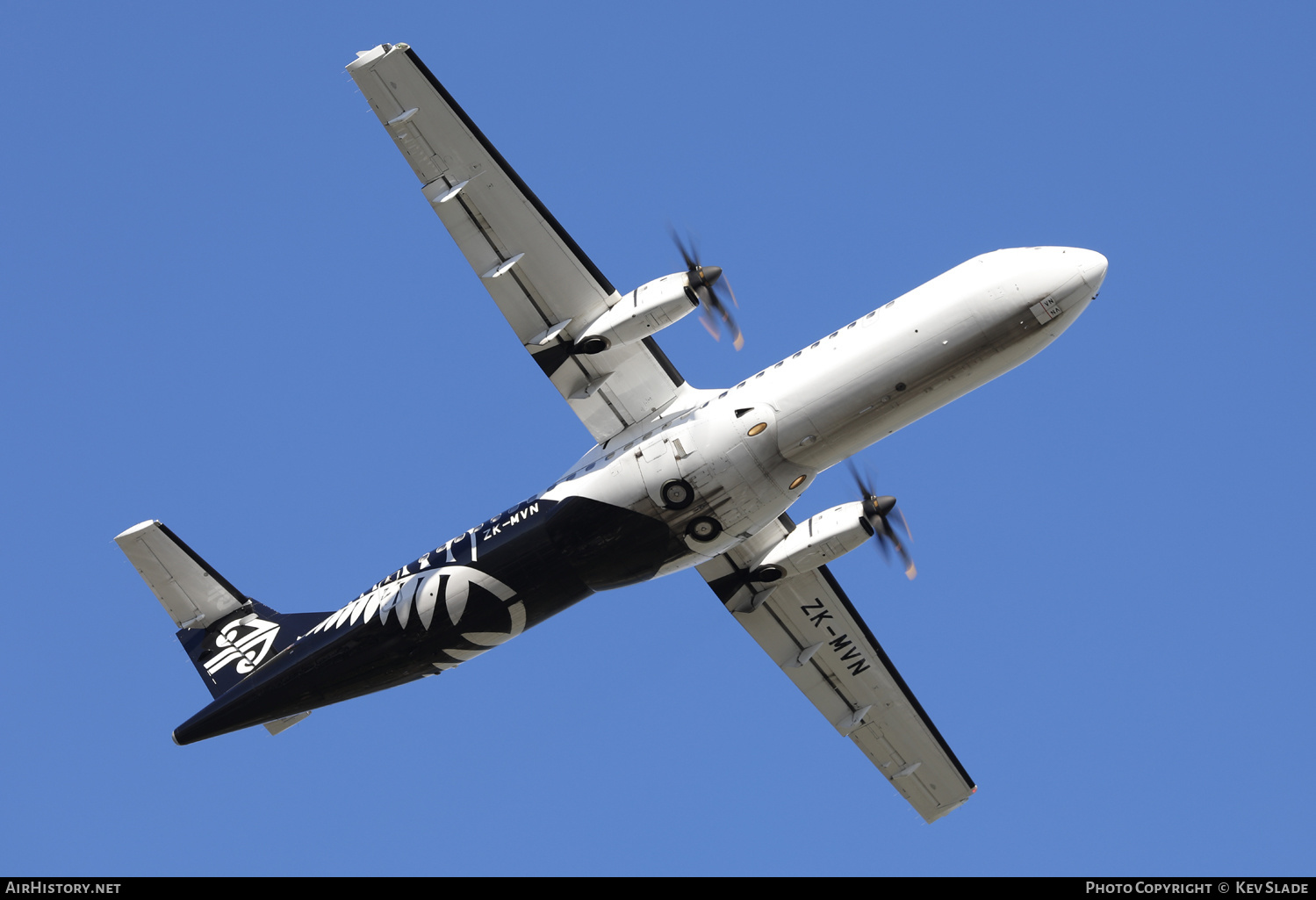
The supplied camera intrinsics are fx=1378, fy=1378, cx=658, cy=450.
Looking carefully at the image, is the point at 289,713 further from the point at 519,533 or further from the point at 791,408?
the point at 791,408

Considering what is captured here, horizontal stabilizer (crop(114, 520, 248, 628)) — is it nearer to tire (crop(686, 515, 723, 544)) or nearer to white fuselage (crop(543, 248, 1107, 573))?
white fuselage (crop(543, 248, 1107, 573))

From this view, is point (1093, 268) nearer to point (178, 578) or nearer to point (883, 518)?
point (883, 518)

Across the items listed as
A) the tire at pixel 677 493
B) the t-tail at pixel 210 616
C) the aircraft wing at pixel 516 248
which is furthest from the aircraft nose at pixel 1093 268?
the t-tail at pixel 210 616

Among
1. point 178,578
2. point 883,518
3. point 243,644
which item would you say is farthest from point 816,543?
point 178,578

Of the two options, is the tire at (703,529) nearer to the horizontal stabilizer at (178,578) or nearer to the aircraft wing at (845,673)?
the aircraft wing at (845,673)

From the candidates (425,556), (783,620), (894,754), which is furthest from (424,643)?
(894,754)

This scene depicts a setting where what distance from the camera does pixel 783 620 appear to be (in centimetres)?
2989

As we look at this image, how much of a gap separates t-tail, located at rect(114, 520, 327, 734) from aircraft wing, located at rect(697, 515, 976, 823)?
28.9ft

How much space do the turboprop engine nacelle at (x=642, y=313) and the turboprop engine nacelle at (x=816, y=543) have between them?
5531mm

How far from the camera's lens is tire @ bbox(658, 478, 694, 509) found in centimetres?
2495

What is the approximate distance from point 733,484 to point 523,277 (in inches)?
218

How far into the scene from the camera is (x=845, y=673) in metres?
30.3

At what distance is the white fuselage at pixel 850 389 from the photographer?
24.0 m

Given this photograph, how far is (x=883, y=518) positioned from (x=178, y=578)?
47.7 ft
